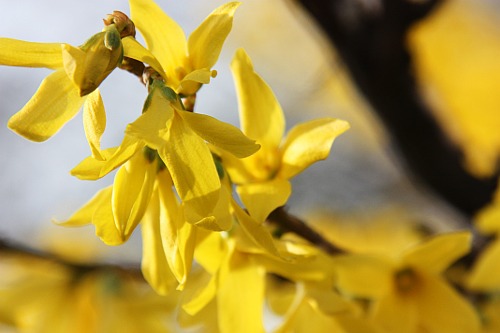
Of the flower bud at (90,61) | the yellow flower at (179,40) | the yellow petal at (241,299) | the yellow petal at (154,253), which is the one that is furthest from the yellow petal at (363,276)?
the flower bud at (90,61)

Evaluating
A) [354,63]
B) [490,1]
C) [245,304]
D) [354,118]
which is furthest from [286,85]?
[245,304]

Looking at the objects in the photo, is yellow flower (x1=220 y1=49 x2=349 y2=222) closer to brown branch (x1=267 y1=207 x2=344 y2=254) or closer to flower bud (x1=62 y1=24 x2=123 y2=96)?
brown branch (x1=267 y1=207 x2=344 y2=254)

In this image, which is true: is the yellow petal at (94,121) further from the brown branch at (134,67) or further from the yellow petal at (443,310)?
the yellow petal at (443,310)

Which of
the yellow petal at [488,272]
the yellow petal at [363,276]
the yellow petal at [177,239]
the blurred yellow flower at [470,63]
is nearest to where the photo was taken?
the yellow petal at [177,239]

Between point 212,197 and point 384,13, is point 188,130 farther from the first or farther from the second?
point 384,13

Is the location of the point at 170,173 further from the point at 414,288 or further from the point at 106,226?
the point at 414,288
